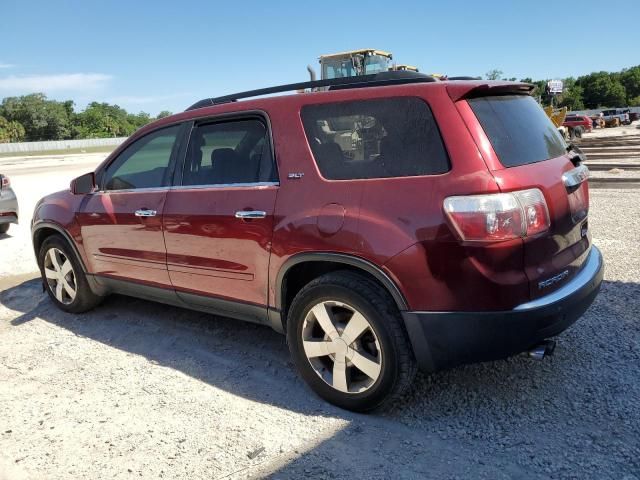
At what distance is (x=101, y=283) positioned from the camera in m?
4.68

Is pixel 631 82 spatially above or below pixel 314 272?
above

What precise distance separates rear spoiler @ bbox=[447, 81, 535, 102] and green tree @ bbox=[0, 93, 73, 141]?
122440 mm

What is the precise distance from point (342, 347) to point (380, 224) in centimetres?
77

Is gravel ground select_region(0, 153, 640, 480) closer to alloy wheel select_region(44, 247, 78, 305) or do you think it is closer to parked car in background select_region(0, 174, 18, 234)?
alloy wheel select_region(44, 247, 78, 305)

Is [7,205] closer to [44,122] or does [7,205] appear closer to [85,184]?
[85,184]

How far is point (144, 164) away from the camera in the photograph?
4.31 m

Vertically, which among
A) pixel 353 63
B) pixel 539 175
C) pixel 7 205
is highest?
pixel 353 63

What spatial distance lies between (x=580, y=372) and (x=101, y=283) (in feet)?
12.7

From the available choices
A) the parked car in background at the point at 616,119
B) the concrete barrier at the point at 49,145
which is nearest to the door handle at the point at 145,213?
the parked car in background at the point at 616,119

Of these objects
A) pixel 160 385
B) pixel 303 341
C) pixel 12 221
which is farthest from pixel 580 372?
pixel 12 221

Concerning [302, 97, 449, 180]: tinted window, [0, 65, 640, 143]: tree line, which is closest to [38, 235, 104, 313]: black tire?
[302, 97, 449, 180]: tinted window

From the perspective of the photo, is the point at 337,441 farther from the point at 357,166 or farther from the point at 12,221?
the point at 12,221

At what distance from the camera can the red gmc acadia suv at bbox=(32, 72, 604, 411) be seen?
2.57 m

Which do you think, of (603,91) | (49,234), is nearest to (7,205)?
(49,234)
